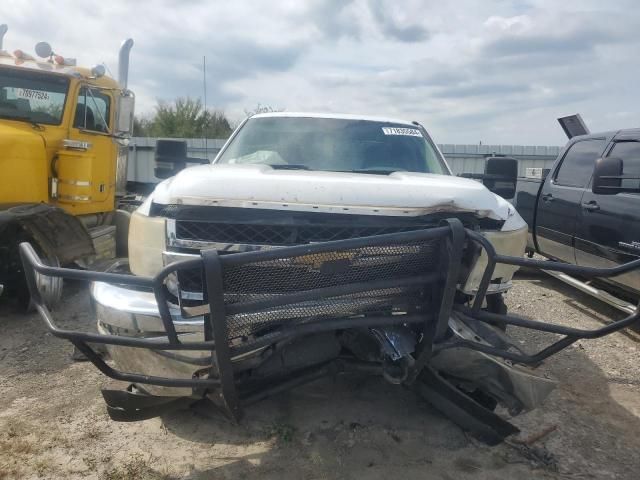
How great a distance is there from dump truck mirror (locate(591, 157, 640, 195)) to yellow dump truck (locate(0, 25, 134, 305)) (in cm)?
484

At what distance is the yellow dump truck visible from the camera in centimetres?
541

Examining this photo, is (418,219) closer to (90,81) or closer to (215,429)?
(215,429)

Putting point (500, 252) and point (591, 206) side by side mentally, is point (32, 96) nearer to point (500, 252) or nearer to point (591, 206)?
point (500, 252)

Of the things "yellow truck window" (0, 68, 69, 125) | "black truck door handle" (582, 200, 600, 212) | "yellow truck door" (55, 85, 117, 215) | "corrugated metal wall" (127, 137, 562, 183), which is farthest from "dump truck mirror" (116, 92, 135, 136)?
"corrugated metal wall" (127, 137, 562, 183)

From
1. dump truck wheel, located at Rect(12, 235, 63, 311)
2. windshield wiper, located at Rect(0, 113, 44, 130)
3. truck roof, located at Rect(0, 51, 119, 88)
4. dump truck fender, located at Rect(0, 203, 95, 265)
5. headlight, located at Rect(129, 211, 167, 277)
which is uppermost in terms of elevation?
truck roof, located at Rect(0, 51, 119, 88)

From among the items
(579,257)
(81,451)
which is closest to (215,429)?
(81,451)

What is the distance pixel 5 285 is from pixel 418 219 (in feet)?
14.7

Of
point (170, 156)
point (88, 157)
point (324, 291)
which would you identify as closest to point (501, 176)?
point (324, 291)

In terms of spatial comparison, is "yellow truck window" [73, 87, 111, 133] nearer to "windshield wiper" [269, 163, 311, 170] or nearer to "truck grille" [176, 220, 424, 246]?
"windshield wiper" [269, 163, 311, 170]

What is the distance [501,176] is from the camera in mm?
4418

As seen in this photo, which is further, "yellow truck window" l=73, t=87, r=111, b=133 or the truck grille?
"yellow truck window" l=73, t=87, r=111, b=133

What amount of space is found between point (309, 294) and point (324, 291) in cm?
7

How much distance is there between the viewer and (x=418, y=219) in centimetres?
287

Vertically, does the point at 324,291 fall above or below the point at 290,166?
below
